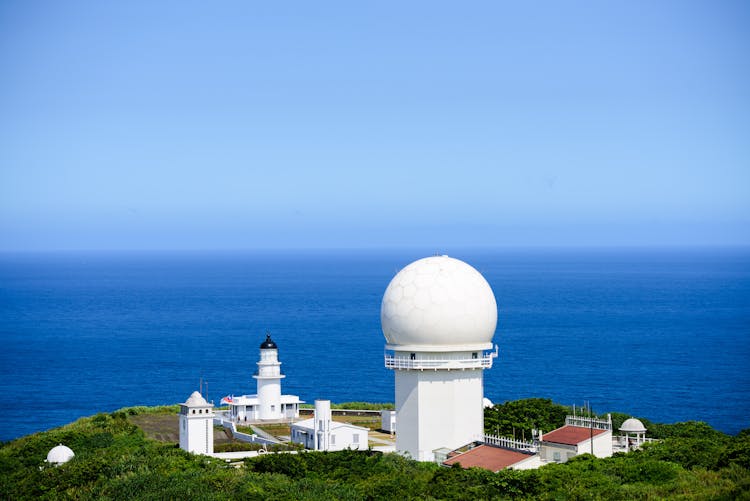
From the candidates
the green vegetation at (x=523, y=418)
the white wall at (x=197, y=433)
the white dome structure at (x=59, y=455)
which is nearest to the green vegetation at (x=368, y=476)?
the white dome structure at (x=59, y=455)

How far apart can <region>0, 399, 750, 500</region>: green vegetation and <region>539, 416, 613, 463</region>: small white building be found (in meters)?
1.00

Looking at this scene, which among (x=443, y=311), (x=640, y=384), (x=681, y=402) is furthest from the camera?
(x=640, y=384)

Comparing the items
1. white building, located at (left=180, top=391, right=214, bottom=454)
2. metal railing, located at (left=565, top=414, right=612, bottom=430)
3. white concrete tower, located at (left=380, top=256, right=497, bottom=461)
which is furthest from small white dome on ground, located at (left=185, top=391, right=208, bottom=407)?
metal railing, located at (left=565, top=414, right=612, bottom=430)

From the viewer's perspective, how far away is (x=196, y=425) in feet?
145

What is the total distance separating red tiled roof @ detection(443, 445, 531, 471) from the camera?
132 ft

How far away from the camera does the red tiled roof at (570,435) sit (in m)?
41.5

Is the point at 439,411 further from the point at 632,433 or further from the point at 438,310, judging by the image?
the point at 632,433

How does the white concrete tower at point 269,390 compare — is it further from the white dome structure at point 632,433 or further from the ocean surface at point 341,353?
the white dome structure at point 632,433

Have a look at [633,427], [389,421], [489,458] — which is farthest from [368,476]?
[633,427]

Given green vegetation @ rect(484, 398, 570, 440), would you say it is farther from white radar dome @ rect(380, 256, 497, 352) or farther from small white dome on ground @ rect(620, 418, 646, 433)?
white radar dome @ rect(380, 256, 497, 352)

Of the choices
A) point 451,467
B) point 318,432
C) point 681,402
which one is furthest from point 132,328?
point 451,467

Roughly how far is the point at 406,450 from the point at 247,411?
14.6m

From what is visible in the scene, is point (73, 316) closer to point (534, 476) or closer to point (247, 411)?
point (247, 411)

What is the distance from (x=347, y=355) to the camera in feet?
322
